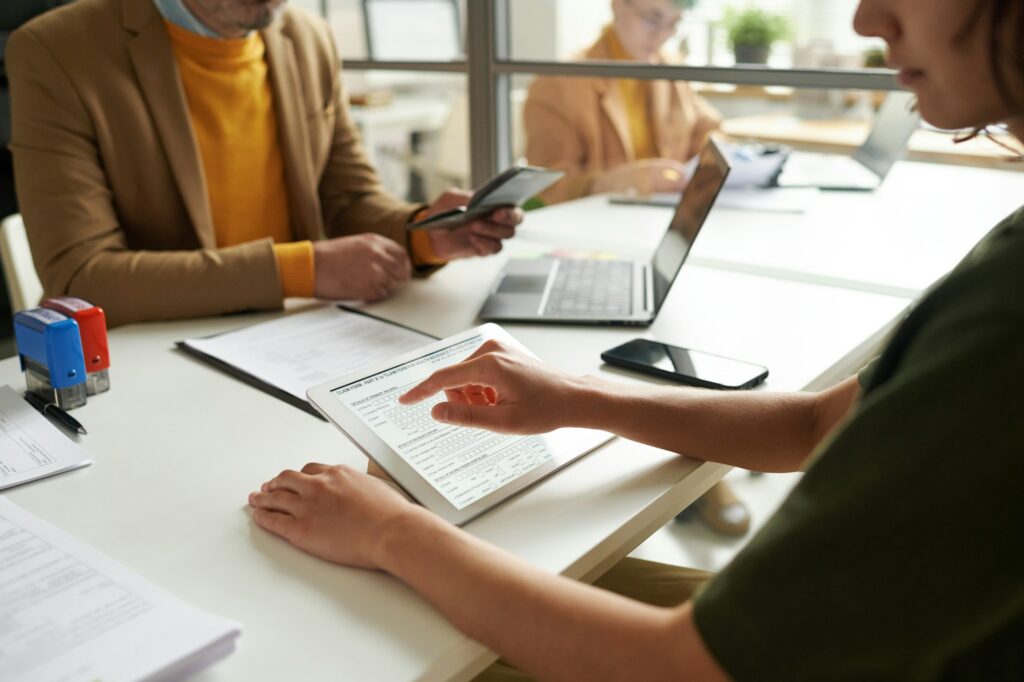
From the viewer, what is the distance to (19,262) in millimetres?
1618

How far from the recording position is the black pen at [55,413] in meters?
0.95

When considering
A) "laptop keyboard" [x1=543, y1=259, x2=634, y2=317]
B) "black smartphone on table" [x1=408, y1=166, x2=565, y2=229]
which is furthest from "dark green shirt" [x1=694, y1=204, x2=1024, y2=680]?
"black smartphone on table" [x1=408, y1=166, x2=565, y2=229]

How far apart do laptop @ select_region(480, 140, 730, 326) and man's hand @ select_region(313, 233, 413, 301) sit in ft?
0.57

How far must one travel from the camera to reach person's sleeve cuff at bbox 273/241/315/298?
1.35m

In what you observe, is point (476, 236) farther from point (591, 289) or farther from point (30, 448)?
point (30, 448)

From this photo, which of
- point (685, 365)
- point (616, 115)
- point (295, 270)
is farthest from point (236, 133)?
point (616, 115)

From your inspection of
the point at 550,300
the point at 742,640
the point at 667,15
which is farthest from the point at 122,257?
the point at 667,15

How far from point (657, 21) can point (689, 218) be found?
127cm

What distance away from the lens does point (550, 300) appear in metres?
1.36

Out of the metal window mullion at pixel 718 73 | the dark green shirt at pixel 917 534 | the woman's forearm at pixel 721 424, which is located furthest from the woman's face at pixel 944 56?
the metal window mullion at pixel 718 73

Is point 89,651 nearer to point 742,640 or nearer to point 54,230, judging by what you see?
point 742,640

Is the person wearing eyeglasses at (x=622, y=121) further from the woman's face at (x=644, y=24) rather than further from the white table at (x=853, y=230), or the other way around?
the white table at (x=853, y=230)

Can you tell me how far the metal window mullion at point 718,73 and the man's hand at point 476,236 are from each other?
0.64 m

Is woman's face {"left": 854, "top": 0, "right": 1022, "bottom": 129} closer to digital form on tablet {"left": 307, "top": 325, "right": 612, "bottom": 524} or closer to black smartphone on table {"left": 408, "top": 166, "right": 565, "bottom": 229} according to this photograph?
digital form on tablet {"left": 307, "top": 325, "right": 612, "bottom": 524}
